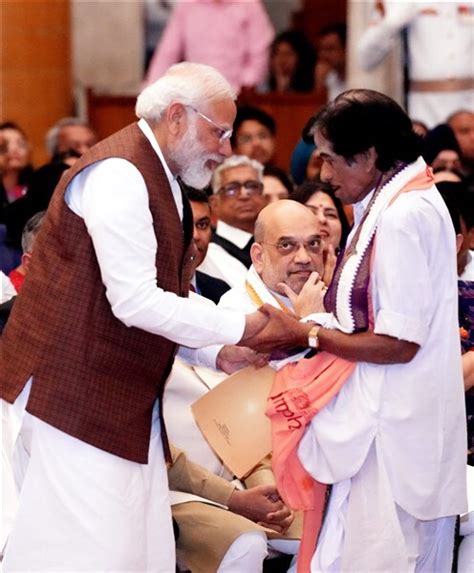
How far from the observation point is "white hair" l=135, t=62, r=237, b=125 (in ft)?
13.5

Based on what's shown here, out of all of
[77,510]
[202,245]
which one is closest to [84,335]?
[77,510]

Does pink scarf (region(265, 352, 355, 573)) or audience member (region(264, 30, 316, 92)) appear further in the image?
audience member (region(264, 30, 316, 92))

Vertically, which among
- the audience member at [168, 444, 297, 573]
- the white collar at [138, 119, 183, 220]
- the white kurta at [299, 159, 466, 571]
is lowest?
the audience member at [168, 444, 297, 573]

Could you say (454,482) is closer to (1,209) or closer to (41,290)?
(41,290)

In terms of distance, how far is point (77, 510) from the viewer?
4.06 meters

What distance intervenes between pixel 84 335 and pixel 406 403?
884 mm

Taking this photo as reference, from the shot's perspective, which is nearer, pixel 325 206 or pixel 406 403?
pixel 406 403

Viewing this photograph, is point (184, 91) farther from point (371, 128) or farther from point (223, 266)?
point (223, 266)

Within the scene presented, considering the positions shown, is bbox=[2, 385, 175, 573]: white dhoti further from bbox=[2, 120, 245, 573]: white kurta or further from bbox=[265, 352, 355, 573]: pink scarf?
bbox=[265, 352, 355, 573]: pink scarf

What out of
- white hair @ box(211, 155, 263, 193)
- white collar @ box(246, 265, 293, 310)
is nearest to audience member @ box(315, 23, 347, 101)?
white hair @ box(211, 155, 263, 193)

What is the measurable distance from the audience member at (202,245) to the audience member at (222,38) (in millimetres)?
3865

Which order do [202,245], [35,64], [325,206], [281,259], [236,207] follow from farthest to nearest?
[35,64] → [236,207] → [325,206] → [202,245] → [281,259]

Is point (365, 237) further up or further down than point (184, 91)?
further down

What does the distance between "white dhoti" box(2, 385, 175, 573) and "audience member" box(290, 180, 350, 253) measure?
79.5 inches
